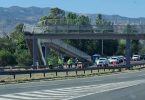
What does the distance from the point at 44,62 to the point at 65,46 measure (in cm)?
593

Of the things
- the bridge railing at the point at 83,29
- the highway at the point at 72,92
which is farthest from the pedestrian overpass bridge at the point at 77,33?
the highway at the point at 72,92

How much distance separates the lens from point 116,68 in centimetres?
6281

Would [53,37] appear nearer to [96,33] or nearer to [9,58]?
[96,33]

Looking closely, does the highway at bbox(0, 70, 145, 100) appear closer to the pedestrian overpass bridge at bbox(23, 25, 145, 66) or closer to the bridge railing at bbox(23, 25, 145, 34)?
the pedestrian overpass bridge at bbox(23, 25, 145, 66)

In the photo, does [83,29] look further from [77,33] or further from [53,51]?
[53,51]

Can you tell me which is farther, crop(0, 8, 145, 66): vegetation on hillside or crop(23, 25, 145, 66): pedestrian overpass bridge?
crop(0, 8, 145, 66): vegetation on hillside

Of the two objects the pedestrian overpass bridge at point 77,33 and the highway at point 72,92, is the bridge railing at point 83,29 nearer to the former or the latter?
the pedestrian overpass bridge at point 77,33

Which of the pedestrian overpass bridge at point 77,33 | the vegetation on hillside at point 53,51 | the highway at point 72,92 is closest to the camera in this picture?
the highway at point 72,92

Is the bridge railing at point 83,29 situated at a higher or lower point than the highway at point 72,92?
higher

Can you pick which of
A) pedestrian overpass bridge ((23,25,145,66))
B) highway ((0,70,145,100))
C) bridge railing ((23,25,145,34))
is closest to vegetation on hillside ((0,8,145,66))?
bridge railing ((23,25,145,34))

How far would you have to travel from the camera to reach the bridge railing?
230 ft

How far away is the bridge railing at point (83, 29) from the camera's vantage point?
70.2 m

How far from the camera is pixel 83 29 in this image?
7056 cm

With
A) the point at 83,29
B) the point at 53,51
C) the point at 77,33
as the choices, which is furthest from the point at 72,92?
the point at 53,51
